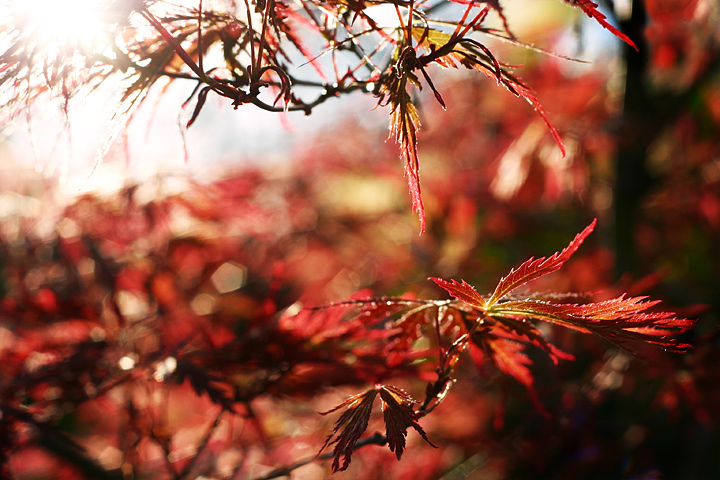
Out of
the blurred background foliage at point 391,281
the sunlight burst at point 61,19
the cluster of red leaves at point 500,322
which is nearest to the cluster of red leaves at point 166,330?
the blurred background foliage at point 391,281

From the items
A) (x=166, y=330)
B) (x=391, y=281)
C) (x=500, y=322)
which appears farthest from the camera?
(x=391, y=281)

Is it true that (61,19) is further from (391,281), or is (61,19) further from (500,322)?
(391,281)

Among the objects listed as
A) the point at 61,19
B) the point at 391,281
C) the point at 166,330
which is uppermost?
the point at 61,19

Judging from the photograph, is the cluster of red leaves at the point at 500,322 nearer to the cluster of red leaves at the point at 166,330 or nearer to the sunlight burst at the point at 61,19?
the cluster of red leaves at the point at 166,330

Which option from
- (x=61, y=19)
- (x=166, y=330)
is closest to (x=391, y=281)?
(x=166, y=330)

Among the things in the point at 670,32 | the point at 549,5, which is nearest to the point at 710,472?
the point at 670,32

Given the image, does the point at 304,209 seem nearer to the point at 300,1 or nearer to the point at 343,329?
the point at 343,329

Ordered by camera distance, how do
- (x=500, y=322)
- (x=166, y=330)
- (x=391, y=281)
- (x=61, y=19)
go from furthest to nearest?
(x=391, y=281)
(x=166, y=330)
(x=500, y=322)
(x=61, y=19)

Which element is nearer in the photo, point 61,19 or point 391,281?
point 61,19

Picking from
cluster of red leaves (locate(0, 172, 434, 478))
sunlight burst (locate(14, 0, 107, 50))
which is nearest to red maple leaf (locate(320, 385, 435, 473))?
cluster of red leaves (locate(0, 172, 434, 478))
